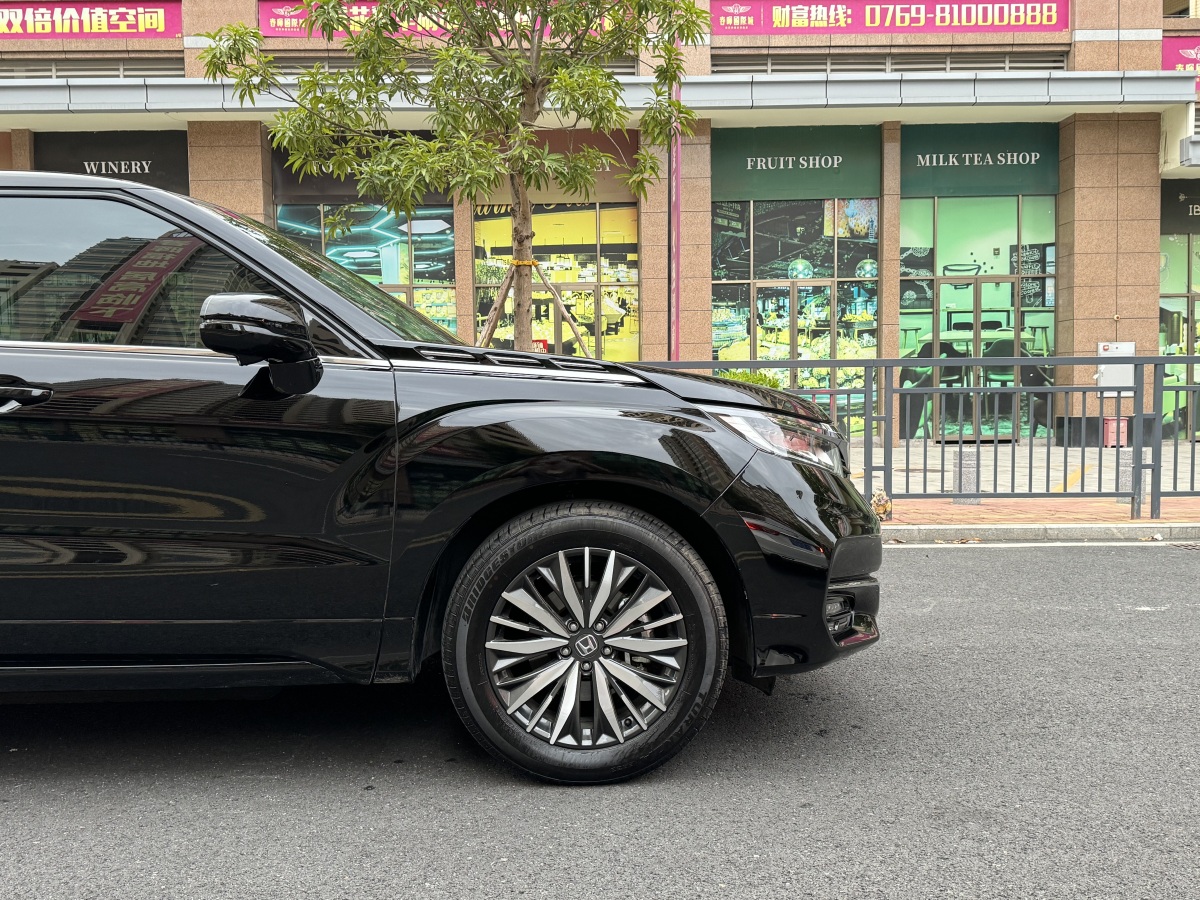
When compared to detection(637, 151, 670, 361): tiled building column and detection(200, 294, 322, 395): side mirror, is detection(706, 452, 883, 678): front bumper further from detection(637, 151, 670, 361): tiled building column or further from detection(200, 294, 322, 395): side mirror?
detection(637, 151, 670, 361): tiled building column

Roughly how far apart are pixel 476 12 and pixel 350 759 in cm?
736

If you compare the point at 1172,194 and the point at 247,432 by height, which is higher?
the point at 1172,194

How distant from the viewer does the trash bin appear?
27.7ft

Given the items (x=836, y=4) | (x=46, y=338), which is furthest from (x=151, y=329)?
(x=836, y=4)

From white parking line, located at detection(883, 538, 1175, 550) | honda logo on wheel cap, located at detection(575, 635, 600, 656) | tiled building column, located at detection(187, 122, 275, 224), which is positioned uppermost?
tiled building column, located at detection(187, 122, 275, 224)

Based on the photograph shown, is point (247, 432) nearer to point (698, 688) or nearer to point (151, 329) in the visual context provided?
point (151, 329)

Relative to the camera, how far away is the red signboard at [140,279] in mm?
3039

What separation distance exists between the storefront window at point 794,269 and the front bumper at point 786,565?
1476 centimetres

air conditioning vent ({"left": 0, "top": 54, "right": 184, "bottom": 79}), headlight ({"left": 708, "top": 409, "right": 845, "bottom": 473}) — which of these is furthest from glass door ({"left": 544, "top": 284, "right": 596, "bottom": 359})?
headlight ({"left": 708, "top": 409, "right": 845, "bottom": 473})

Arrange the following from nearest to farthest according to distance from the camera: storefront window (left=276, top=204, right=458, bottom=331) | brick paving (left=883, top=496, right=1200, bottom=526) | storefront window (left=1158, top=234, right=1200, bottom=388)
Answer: brick paving (left=883, top=496, right=1200, bottom=526) < storefront window (left=276, top=204, right=458, bottom=331) < storefront window (left=1158, top=234, right=1200, bottom=388)

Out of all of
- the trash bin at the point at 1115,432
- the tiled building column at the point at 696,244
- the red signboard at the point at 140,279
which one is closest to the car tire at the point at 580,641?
the red signboard at the point at 140,279

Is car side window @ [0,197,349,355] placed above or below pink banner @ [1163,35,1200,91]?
below

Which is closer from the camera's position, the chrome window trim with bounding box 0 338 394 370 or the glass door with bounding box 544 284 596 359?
the chrome window trim with bounding box 0 338 394 370

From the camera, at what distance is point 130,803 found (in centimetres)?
295
